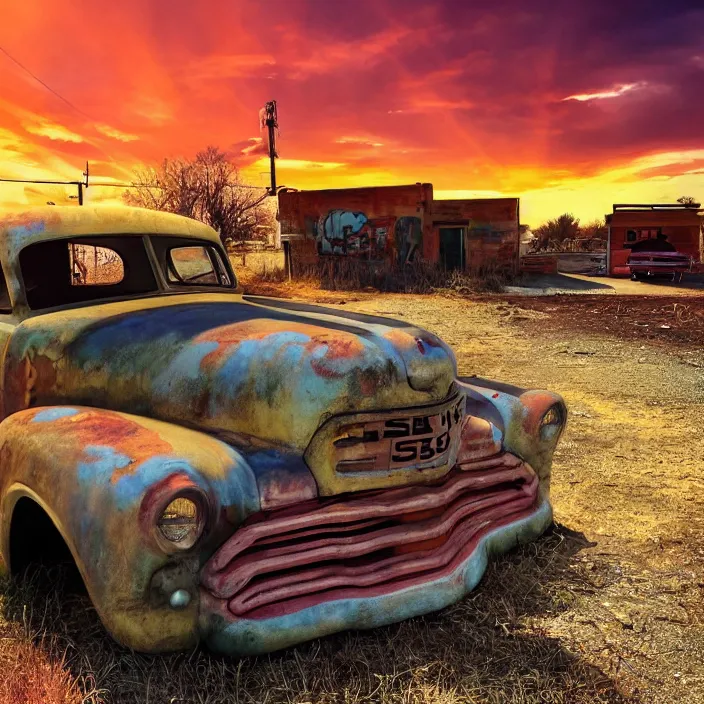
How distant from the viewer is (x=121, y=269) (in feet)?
12.6

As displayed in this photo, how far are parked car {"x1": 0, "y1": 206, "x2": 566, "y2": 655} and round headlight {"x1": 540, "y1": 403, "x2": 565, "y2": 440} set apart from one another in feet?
0.08

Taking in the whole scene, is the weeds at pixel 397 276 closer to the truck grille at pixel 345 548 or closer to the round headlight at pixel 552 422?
the round headlight at pixel 552 422

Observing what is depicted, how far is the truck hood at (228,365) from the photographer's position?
2412 millimetres

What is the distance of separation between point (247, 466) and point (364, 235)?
60.7 feet

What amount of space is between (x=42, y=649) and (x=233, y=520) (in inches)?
33.4

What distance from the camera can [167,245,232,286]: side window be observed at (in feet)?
12.7

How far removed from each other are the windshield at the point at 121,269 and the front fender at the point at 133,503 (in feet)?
4.07

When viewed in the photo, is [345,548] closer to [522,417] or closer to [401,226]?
[522,417]

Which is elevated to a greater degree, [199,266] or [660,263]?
[199,266]

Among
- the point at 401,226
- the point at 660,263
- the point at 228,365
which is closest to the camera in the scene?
the point at 228,365

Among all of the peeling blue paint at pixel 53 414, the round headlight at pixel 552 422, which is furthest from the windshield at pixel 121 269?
the round headlight at pixel 552 422

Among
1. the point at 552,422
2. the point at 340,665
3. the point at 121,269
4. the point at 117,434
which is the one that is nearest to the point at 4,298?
the point at 121,269

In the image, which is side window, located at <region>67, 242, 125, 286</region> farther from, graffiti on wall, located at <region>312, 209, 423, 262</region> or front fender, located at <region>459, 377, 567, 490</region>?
graffiti on wall, located at <region>312, 209, 423, 262</region>

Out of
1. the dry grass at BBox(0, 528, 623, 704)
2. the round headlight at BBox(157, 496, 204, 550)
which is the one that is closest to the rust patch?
the round headlight at BBox(157, 496, 204, 550)
